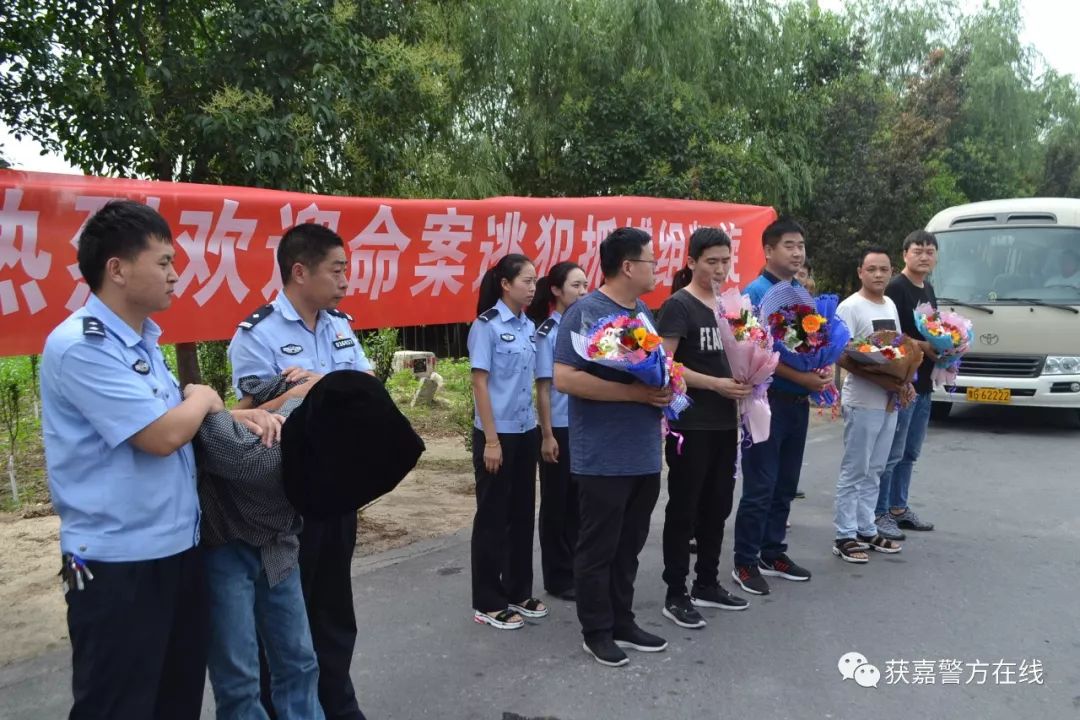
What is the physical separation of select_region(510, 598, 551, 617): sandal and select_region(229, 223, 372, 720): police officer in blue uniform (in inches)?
51.7

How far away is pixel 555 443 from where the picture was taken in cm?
421

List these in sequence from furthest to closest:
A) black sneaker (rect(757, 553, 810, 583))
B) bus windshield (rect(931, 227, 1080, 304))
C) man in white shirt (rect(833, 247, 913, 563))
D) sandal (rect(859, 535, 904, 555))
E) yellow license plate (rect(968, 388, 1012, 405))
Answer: bus windshield (rect(931, 227, 1080, 304)) → yellow license plate (rect(968, 388, 1012, 405)) → sandal (rect(859, 535, 904, 555)) → man in white shirt (rect(833, 247, 913, 563)) → black sneaker (rect(757, 553, 810, 583))

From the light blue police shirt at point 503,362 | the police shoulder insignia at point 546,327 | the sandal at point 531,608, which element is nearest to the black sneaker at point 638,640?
the sandal at point 531,608

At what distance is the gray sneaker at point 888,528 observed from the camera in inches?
205

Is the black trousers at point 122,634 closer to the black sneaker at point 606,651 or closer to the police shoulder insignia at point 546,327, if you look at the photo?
the black sneaker at point 606,651

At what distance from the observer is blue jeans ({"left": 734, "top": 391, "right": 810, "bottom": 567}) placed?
437cm

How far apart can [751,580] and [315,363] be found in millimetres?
2662

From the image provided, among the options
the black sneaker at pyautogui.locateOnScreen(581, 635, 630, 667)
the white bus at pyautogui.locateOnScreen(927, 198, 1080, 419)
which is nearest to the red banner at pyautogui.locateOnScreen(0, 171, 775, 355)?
the black sneaker at pyautogui.locateOnScreen(581, 635, 630, 667)

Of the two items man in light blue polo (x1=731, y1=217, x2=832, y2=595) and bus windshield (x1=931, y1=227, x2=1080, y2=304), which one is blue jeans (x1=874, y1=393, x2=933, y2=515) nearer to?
man in light blue polo (x1=731, y1=217, x2=832, y2=595)

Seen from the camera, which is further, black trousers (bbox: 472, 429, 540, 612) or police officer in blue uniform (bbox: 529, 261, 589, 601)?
police officer in blue uniform (bbox: 529, 261, 589, 601)

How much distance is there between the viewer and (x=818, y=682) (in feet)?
11.2

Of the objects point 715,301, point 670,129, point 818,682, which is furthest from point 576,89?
point 818,682

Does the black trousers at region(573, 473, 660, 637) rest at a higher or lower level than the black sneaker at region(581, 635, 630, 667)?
higher

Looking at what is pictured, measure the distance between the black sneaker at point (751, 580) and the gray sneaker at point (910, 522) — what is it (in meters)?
1.56
